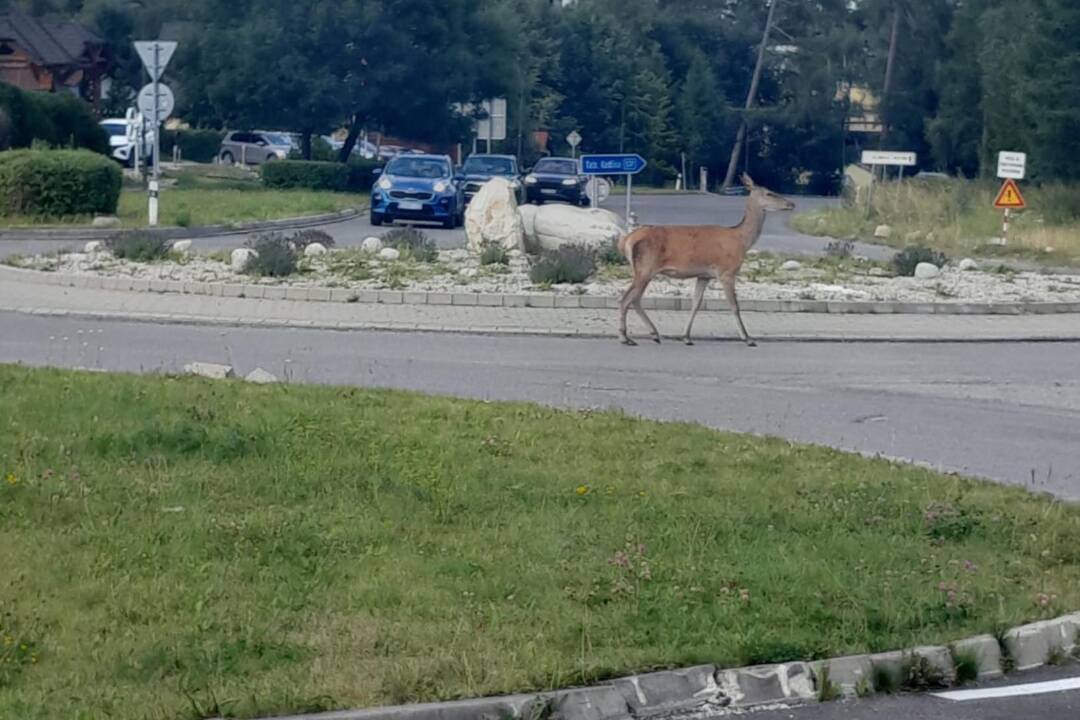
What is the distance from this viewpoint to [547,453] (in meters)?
10.6

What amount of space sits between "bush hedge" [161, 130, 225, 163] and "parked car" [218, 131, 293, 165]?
0.46 m

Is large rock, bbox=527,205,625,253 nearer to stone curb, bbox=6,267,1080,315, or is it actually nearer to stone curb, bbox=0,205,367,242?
stone curb, bbox=6,267,1080,315

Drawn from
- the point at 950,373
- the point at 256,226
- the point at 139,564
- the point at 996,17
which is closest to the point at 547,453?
the point at 139,564

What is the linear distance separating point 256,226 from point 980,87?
43.7 meters

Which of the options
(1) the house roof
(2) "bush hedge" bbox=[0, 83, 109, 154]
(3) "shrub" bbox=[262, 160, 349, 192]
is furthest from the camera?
(1) the house roof

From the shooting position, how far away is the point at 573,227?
92.3ft

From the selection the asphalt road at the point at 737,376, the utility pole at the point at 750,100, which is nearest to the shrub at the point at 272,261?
the asphalt road at the point at 737,376

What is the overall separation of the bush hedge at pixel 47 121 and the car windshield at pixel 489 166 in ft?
36.6

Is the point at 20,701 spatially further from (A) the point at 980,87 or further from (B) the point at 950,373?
(A) the point at 980,87

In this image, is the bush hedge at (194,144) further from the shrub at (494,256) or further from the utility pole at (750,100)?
the shrub at (494,256)

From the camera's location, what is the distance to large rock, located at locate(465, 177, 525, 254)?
28.3 m

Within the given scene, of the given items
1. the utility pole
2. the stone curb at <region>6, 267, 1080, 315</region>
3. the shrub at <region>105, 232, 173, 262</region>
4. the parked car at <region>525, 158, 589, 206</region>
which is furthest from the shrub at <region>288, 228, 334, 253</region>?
the utility pole

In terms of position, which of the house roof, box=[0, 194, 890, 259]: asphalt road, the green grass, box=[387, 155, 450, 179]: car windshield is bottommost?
box=[0, 194, 890, 259]: asphalt road

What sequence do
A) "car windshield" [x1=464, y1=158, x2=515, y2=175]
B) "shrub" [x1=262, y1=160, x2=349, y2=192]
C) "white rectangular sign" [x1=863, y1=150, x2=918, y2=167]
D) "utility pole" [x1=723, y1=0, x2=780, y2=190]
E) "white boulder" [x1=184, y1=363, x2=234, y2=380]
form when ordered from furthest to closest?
1. "utility pole" [x1=723, y1=0, x2=780, y2=190]
2. "shrub" [x1=262, y1=160, x2=349, y2=192]
3. "car windshield" [x1=464, y1=158, x2=515, y2=175]
4. "white rectangular sign" [x1=863, y1=150, x2=918, y2=167]
5. "white boulder" [x1=184, y1=363, x2=234, y2=380]
